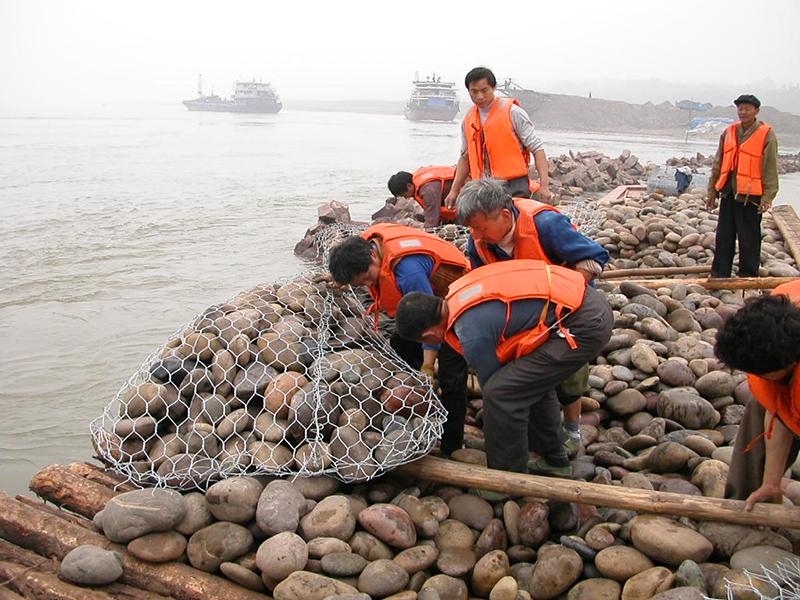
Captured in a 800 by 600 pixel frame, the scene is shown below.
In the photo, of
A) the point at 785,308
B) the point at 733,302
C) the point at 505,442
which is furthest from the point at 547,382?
the point at 733,302

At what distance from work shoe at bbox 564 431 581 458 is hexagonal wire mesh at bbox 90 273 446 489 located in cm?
72

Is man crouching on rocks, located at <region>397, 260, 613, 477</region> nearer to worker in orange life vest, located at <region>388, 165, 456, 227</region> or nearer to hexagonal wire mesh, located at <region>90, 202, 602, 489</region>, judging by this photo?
hexagonal wire mesh, located at <region>90, 202, 602, 489</region>

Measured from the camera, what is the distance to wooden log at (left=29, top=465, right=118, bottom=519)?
3240 mm

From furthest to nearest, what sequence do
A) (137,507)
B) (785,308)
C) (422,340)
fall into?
1. (422,340)
2. (137,507)
3. (785,308)

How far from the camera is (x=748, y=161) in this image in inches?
239

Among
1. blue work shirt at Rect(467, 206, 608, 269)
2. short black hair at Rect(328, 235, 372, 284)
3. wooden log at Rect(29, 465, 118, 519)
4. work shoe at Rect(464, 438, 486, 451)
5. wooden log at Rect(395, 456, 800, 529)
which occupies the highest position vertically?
blue work shirt at Rect(467, 206, 608, 269)

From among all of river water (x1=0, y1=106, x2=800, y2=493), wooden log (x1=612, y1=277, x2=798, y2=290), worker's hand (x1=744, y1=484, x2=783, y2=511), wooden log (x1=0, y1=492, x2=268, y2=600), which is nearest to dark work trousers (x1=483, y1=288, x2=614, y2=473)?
worker's hand (x1=744, y1=484, x2=783, y2=511)

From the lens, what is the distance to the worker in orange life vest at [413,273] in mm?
3668

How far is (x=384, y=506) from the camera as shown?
10.1 feet

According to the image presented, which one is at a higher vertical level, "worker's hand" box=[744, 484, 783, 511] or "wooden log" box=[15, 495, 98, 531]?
"worker's hand" box=[744, 484, 783, 511]

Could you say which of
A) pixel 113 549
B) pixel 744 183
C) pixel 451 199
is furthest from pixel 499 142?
pixel 113 549

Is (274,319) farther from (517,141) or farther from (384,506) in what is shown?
(517,141)

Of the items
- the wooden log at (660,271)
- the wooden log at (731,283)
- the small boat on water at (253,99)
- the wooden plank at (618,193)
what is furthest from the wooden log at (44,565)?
the small boat on water at (253,99)

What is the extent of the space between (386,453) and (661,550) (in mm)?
1288
